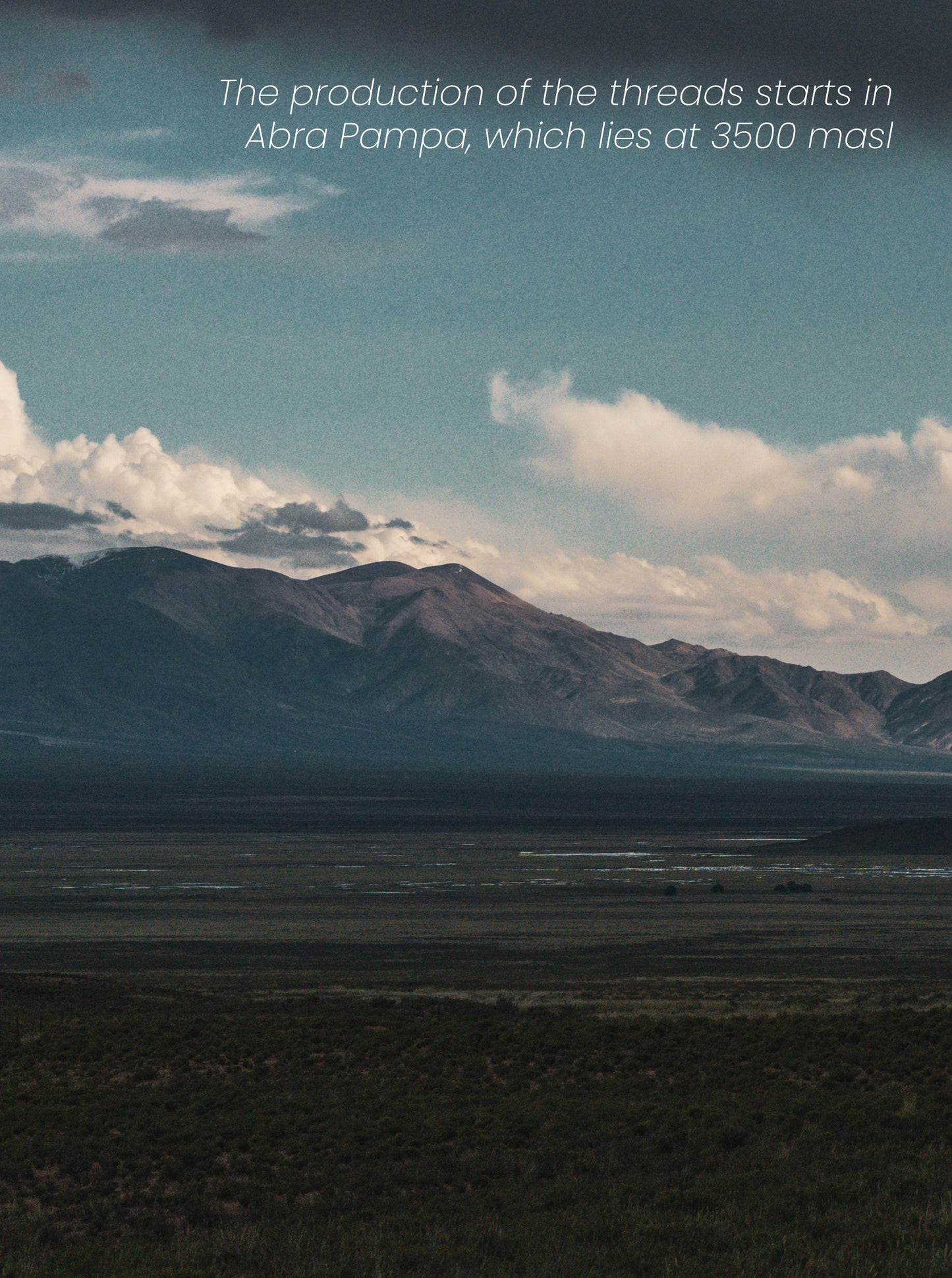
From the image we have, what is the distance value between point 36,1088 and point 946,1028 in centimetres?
2307

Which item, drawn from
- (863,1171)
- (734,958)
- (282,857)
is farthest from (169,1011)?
(282,857)

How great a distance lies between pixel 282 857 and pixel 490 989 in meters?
90.7

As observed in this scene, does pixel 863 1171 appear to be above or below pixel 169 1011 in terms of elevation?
above

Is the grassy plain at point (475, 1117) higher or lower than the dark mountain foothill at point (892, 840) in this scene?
higher

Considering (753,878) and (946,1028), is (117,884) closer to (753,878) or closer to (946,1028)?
(753,878)

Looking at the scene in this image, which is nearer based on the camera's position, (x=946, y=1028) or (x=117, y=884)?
(x=946, y=1028)

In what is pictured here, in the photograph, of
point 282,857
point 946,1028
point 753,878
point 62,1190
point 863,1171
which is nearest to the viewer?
point 863,1171

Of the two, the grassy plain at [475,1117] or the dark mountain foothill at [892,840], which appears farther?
the dark mountain foothill at [892,840]

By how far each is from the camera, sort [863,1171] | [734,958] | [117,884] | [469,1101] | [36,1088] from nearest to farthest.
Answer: [863,1171] < [469,1101] < [36,1088] < [734,958] < [117,884]

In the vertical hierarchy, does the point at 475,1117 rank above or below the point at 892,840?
above

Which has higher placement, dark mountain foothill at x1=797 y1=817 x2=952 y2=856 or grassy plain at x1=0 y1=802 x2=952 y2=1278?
grassy plain at x1=0 y1=802 x2=952 y2=1278

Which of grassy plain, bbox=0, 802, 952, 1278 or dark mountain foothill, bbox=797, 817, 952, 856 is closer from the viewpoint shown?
grassy plain, bbox=0, 802, 952, 1278

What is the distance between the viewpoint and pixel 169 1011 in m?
48.3

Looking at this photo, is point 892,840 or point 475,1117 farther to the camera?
point 892,840
